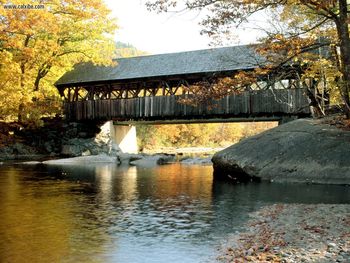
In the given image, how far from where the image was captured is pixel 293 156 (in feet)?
48.0

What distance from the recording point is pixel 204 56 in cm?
2708

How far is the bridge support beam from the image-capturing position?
32031mm

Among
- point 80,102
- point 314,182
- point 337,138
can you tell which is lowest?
point 314,182

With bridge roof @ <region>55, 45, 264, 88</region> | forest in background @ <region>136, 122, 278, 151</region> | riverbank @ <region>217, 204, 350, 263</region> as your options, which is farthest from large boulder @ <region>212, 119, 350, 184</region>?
forest in background @ <region>136, 122, 278, 151</region>

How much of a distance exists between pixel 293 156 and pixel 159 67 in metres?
15.0

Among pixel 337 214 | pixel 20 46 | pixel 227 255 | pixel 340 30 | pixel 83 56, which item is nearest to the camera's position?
pixel 227 255

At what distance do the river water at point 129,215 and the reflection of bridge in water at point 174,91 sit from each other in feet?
34.1

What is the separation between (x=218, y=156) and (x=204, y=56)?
Answer: 38.8 ft

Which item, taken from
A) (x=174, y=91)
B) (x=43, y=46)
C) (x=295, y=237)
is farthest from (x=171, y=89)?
(x=295, y=237)

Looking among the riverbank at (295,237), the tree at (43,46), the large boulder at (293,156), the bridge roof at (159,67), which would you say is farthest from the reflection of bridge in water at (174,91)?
the riverbank at (295,237)

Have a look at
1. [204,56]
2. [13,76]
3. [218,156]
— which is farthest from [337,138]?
[13,76]

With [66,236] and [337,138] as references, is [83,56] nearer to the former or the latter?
[337,138]

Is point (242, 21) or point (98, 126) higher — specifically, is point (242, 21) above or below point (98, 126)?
above

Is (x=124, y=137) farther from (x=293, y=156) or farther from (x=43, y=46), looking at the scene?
(x=293, y=156)
